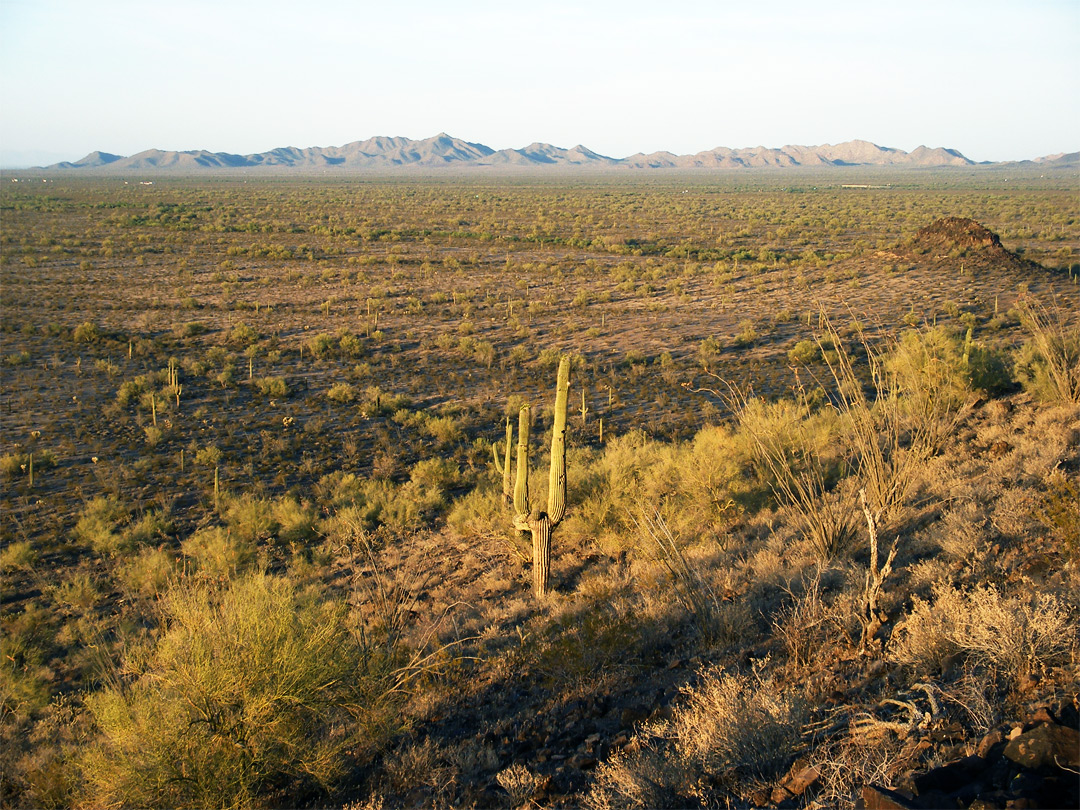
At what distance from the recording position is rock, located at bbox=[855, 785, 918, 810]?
323cm

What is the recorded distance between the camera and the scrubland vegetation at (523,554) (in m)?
4.61

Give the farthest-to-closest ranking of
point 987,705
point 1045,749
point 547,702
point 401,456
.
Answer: point 401,456, point 547,702, point 987,705, point 1045,749

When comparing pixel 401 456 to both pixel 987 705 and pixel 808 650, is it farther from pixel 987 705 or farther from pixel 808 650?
pixel 987 705

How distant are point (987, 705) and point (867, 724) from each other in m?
0.67

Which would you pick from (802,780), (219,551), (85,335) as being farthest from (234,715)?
(85,335)

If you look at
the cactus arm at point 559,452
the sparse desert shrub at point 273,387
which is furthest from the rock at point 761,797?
the sparse desert shrub at point 273,387

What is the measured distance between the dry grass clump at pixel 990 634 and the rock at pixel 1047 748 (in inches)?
37.8

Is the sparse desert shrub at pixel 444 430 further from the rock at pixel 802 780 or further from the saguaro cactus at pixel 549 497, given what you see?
the rock at pixel 802 780

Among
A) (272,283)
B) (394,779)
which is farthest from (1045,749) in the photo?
(272,283)

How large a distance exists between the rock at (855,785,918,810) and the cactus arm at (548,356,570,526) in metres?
4.76

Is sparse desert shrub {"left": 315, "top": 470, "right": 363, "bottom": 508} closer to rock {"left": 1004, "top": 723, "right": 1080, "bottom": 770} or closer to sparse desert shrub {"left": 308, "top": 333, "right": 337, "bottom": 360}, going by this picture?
sparse desert shrub {"left": 308, "top": 333, "right": 337, "bottom": 360}

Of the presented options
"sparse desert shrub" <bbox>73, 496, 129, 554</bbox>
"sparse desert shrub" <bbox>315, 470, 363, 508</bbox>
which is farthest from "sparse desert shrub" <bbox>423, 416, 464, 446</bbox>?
"sparse desert shrub" <bbox>73, 496, 129, 554</bbox>

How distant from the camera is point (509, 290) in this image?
30.3 metres

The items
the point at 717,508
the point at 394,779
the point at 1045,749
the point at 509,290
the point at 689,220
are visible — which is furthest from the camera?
the point at 689,220
